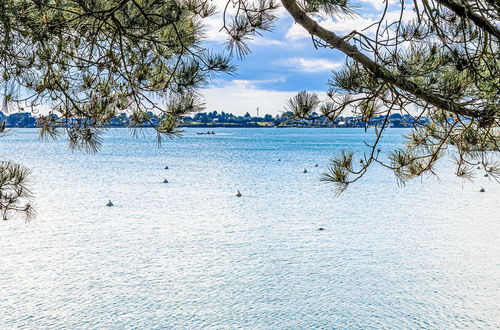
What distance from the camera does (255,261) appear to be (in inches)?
273

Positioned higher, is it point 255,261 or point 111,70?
point 111,70

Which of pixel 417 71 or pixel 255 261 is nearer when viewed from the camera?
pixel 417 71

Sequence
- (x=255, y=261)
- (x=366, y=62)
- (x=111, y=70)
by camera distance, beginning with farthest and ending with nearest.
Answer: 1. (x=255, y=261)
2. (x=111, y=70)
3. (x=366, y=62)

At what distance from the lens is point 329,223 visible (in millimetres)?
9383

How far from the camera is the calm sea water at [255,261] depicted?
5.04 meters

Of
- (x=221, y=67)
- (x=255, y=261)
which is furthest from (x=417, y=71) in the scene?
(x=255, y=261)

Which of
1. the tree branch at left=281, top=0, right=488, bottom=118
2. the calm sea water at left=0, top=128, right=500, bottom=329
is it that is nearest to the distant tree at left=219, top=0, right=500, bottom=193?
the tree branch at left=281, top=0, right=488, bottom=118

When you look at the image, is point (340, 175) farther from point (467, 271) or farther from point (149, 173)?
point (149, 173)

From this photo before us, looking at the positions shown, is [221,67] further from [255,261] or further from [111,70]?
[255,261]

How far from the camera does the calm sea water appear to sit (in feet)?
16.5

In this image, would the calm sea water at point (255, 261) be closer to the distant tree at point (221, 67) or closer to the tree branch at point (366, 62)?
the distant tree at point (221, 67)

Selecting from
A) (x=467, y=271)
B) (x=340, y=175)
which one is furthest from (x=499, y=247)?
(x=340, y=175)

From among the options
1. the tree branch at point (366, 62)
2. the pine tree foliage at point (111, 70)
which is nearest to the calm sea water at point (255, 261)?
the pine tree foliage at point (111, 70)

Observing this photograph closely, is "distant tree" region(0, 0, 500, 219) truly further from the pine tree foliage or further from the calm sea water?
the calm sea water
